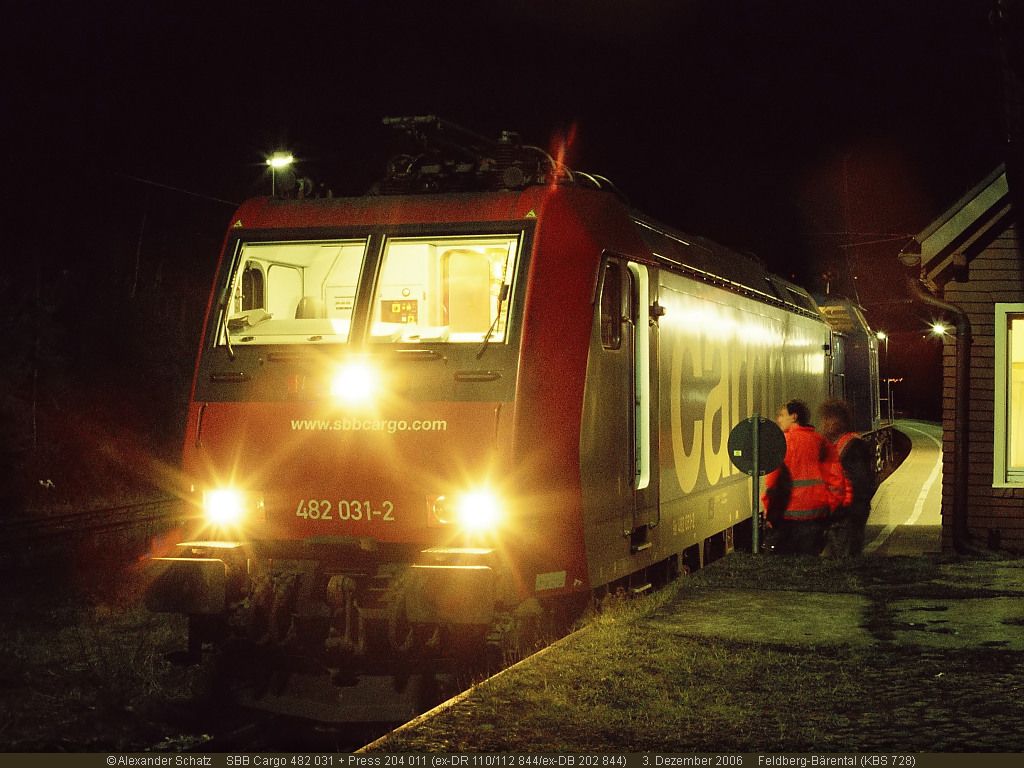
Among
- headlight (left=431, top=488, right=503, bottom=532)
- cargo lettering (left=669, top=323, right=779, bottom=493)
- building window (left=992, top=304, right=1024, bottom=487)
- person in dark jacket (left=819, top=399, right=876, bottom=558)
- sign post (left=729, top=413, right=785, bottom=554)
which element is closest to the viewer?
headlight (left=431, top=488, right=503, bottom=532)

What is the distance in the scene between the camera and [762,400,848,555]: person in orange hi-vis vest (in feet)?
43.2

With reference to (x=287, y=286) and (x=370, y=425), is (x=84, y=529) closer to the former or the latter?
(x=287, y=286)

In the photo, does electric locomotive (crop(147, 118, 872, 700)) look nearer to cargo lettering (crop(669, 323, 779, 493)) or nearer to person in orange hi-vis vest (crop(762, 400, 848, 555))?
cargo lettering (crop(669, 323, 779, 493))

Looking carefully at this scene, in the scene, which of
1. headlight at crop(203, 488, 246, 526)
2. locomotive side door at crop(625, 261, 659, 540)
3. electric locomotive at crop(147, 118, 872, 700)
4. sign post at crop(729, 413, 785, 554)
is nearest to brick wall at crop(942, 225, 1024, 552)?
sign post at crop(729, 413, 785, 554)

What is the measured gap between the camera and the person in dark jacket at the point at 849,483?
44.2 feet

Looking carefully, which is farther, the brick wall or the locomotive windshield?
the brick wall

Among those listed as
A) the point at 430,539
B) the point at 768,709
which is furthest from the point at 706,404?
the point at 768,709

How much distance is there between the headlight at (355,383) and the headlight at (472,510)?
844 mm

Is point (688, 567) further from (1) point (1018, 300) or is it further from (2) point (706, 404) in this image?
(1) point (1018, 300)

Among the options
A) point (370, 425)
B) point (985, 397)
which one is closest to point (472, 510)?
point (370, 425)

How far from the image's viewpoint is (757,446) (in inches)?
484

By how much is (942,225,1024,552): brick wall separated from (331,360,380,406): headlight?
25.6 ft

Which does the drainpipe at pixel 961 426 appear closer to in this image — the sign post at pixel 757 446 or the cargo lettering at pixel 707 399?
the cargo lettering at pixel 707 399

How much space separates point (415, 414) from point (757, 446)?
14.0 ft
